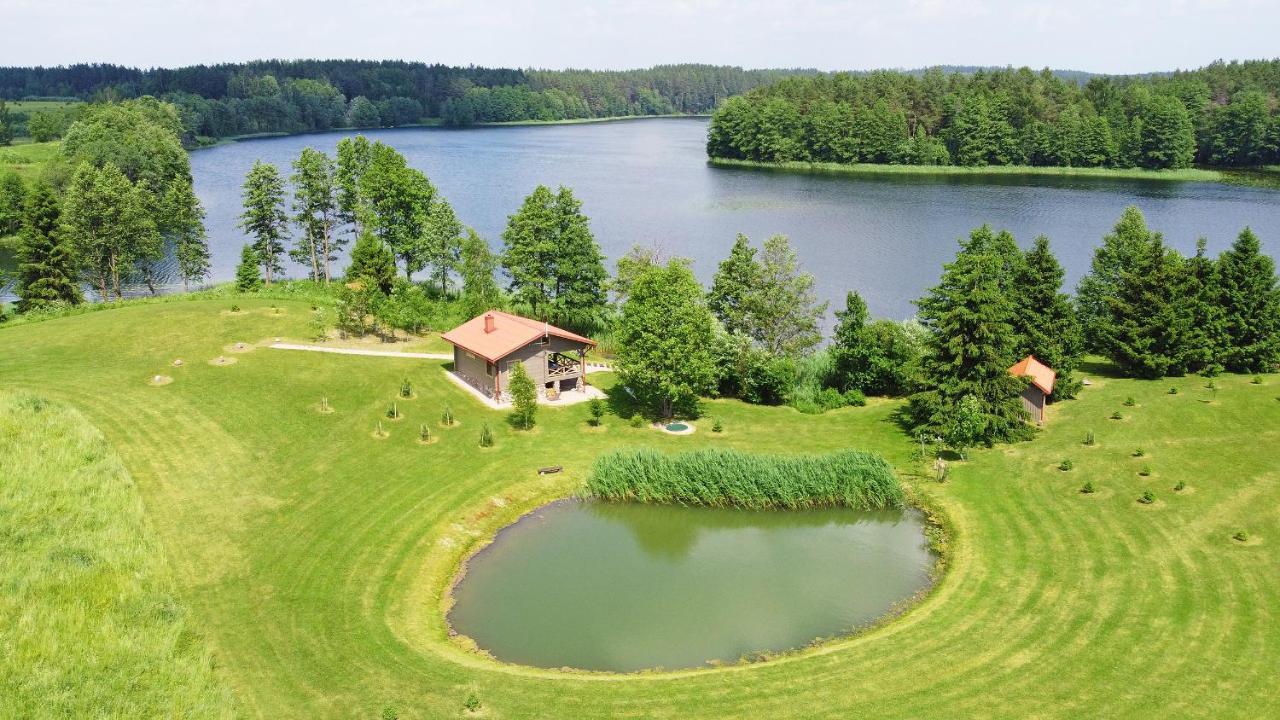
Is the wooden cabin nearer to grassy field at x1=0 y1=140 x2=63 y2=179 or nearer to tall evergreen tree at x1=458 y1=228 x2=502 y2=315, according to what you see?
tall evergreen tree at x1=458 y1=228 x2=502 y2=315

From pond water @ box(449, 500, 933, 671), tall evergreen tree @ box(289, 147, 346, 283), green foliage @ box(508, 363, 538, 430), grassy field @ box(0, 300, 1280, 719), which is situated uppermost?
tall evergreen tree @ box(289, 147, 346, 283)

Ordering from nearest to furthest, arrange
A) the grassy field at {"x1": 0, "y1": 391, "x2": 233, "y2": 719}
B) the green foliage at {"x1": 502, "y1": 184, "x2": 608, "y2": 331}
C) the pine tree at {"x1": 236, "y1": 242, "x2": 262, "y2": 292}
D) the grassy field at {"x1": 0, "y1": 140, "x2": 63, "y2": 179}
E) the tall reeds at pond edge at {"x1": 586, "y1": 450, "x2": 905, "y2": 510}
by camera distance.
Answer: the grassy field at {"x1": 0, "y1": 391, "x2": 233, "y2": 719}, the tall reeds at pond edge at {"x1": 586, "y1": 450, "x2": 905, "y2": 510}, the green foliage at {"x1": 502, "y1": 184, "x2": 608, "y2": 331}, the pine tree at {"x1": 236, "y1": 242, "x2": 262, "y2": 292}, the grassy field at {"x1": 0, "y1": 140, "x2": 63, "y2": 179}

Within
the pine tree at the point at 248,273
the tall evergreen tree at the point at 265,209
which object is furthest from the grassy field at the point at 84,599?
the tall evergreen tree at the point at 265,209

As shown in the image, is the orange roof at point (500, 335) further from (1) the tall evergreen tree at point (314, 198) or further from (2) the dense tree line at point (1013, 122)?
(2) the dense tree line at point (1013, 122)

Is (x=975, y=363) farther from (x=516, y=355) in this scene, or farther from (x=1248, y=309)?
(x=516, y=355)

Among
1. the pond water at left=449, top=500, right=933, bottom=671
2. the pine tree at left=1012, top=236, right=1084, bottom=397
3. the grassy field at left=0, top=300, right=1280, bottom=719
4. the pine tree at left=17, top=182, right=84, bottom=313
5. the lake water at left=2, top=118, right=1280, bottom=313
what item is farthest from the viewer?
the lake water at left=2, top=118, right=1280, bottom=313

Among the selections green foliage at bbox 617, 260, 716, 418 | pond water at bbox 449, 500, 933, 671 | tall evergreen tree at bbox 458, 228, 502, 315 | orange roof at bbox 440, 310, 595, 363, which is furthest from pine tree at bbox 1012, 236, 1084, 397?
tall evergreen tree at bbox 458, 228, 502, 315
